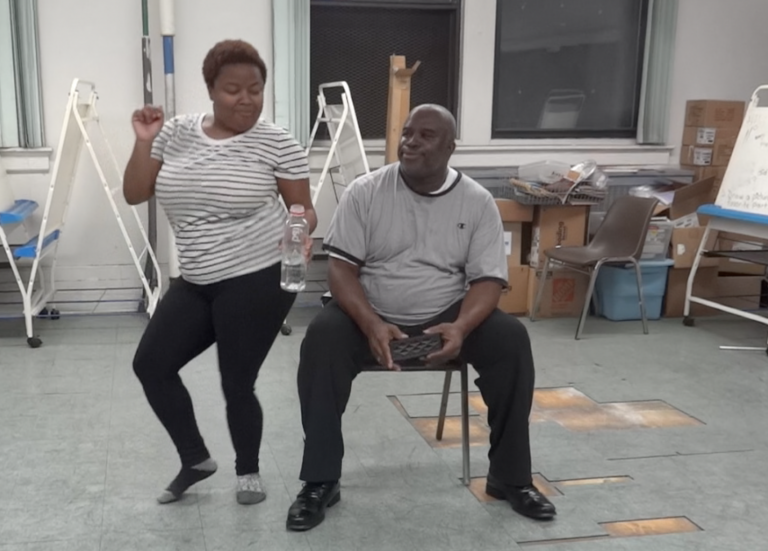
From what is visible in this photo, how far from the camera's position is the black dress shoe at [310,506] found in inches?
91.7

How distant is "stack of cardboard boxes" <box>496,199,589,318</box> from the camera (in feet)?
16.1

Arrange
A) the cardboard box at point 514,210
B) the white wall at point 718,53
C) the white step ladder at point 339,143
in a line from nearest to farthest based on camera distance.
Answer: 1. the white step ladder at point 339,143
2. the cardboard box at point 514,210
3. the white wall at point 718,53

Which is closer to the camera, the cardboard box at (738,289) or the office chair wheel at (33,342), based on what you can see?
the office chair wheel at (33,342)

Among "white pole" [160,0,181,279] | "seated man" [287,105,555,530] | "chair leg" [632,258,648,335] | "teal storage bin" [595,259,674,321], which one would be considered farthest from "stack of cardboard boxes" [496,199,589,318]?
"seated man" [287,105,555,530]

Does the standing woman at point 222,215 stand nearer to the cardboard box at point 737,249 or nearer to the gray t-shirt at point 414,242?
the gray t-shirt at point 414,242

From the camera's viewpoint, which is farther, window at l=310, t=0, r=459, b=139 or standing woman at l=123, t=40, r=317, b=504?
window at l=310, t=0, r=459, b=139

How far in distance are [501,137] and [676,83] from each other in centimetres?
123

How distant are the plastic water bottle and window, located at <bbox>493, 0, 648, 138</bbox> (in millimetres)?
3289

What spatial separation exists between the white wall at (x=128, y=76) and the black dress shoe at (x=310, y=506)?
9.16 feet

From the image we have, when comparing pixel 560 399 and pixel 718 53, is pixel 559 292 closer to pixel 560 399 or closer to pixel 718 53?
pixel 560 399

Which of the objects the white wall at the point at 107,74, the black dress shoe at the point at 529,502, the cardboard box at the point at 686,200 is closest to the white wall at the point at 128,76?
the white wall at the point at 107,74

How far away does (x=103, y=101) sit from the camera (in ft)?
15.4

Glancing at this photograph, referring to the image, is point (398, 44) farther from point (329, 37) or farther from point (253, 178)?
point (253, 178)

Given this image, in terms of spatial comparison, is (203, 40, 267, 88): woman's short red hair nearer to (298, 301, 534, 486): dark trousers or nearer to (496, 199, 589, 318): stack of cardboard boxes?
(298, 301, 534, 486): dark trousers
